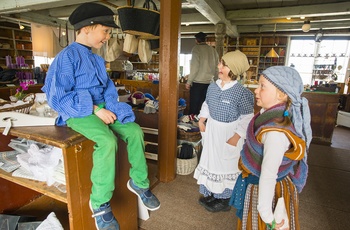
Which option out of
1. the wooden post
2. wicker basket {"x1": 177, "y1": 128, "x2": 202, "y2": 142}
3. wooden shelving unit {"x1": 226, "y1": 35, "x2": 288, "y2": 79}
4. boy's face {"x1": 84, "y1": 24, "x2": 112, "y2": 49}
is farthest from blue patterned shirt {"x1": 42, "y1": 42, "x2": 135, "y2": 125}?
wooden shelving unit {"x1": 226, "y1": 35, "x2": 288, "y2": 79}

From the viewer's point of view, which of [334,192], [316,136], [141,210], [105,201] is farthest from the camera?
[316,136]

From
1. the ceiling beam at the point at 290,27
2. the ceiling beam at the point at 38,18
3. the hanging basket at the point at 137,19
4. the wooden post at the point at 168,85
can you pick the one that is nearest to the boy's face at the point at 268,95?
the wooden post at the point at 168,85

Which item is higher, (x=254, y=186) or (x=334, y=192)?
(x=254, y=186)

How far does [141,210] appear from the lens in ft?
5.61

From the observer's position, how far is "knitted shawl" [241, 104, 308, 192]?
920 millimetres

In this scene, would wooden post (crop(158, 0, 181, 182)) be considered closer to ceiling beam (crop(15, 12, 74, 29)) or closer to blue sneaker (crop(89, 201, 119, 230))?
blue sneaker (crop(89, 201, 119, 230))

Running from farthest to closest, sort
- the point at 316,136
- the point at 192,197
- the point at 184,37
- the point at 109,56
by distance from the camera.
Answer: the point at 184,37, the point at 316,136, the point at 109,56, the point at 192,197

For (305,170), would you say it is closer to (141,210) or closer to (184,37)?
(141,210)

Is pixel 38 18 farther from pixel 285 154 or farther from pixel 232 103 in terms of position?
pixel 285 154

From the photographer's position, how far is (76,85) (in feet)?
3.59

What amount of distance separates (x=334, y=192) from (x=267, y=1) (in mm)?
4321

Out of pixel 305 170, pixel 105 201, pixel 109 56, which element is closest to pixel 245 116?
pixel 305 170

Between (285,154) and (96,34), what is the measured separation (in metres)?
1.08

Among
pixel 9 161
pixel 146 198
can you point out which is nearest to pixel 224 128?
pixel 146 198
